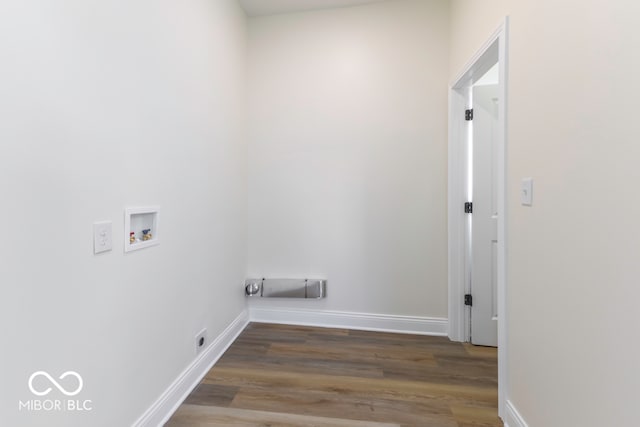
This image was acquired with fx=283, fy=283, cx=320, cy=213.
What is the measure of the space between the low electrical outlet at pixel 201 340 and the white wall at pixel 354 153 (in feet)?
2.66

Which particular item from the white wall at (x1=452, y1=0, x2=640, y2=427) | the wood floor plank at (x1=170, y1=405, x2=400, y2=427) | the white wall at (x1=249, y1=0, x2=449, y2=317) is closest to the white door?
the white wall at (x1=249, y1=0, x2=449, y2=317)

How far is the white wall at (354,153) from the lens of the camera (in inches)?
95.7

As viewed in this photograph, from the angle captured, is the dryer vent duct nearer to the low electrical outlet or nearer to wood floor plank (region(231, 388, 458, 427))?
the low electrical outlet

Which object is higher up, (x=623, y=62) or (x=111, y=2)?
(x=111, y=2)

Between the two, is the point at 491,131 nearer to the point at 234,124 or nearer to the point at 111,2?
the point at 234,124

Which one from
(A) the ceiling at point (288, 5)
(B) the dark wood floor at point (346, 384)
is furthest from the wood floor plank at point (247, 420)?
(A) the ceiling at point (288, 5)

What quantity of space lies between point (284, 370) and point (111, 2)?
2166 millimetres

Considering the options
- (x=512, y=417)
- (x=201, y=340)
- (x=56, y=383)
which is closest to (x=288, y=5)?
(x=201, y=340)

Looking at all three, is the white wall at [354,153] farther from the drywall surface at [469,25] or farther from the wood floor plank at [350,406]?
the wood floor plank at [350,406]

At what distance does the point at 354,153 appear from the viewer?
8.29 feet

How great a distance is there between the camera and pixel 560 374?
1.10 meters

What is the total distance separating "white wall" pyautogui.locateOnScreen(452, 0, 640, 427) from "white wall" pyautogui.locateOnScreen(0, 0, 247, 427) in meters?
1.77

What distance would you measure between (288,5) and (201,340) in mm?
2771

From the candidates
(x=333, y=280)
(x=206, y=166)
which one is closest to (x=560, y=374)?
(x=333, y=280)
